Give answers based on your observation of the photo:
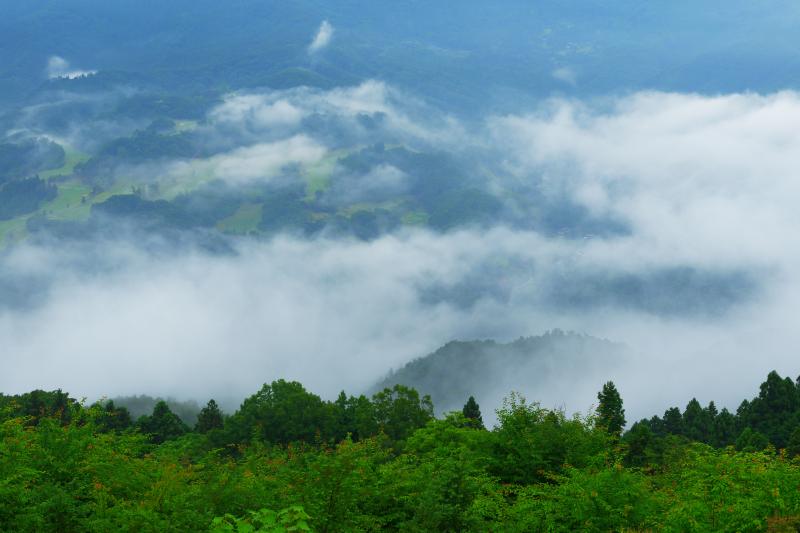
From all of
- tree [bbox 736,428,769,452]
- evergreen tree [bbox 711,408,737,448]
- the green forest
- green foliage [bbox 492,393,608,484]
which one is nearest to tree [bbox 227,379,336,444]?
tree [bbox 736,428,769,452]

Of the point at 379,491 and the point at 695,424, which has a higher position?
the point at 695,424

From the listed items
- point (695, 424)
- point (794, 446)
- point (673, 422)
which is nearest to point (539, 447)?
point (794, 446)

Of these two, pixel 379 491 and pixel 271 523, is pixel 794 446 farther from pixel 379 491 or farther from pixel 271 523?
pixel 271 523

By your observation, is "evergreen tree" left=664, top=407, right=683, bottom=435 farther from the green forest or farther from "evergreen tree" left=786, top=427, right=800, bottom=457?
the green forest

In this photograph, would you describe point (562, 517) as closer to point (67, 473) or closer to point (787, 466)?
point (787, 466)

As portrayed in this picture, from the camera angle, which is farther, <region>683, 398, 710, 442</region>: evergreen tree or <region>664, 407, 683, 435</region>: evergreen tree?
<region>664, 407, 683, 435</region>: evergreen tree

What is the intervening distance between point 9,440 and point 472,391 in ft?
583

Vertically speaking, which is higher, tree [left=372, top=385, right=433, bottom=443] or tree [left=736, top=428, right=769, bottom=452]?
tree [left=372, top=385, right=433, bottom=443]

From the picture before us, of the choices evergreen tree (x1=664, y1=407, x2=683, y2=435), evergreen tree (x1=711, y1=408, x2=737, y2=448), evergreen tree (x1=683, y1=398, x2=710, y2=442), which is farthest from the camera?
evergreen tree (x1=664, y1=407, x2=683, y2=435)

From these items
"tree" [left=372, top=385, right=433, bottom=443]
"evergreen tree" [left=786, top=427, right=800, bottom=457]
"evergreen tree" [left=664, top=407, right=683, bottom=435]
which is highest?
"tree" [left=372, top=385, right=433, bottom=443]

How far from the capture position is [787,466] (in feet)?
79.7

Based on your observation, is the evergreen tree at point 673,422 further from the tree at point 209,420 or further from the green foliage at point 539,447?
the green foliage at point 539,447

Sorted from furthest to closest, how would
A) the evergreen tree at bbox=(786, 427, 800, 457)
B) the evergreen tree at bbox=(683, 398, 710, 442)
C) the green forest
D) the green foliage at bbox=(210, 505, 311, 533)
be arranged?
the evergreen tree at bbox=(683, 398, 710, 442)
the evergreen tree at bbox=(786, 427, 800, 457)
the green forest
the green foliage at bbox=(210, 505, 311, 533)

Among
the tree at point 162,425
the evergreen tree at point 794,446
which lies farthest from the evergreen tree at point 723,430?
the tree at point 162,425
